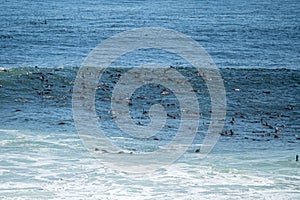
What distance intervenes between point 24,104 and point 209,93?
7.99 m

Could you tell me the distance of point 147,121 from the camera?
22750mm

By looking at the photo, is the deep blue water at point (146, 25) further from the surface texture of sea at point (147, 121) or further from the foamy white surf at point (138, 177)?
the foamy white surf at point (138, 177)

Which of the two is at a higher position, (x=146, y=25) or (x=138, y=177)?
(x=146, y=25)

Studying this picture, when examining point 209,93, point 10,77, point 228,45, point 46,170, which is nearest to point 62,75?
point 10,77

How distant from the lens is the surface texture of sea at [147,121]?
51.6 ft

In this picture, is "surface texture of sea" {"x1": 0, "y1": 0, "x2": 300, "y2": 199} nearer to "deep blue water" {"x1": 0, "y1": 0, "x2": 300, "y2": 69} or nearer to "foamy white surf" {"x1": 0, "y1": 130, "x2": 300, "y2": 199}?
"foamy white surf" {"x1": 0, "y1": 130, "x2": 300, "y2": 199}

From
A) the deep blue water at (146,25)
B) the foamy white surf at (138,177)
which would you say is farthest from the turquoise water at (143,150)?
the deep blue water at (146,25)

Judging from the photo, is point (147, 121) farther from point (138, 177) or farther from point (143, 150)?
point (138, 177)

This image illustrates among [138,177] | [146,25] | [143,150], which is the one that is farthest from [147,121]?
[146,25]

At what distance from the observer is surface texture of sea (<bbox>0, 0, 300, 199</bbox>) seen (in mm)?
15719

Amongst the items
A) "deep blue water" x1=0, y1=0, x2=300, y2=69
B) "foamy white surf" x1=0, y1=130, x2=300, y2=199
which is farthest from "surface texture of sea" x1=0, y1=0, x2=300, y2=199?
"deep blue water" x1=0, y1=0, x2=300, y2=69

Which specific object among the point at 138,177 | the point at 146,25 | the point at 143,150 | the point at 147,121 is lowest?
the point at 138,177

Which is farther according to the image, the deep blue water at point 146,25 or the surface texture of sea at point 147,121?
the deep blue water at point 146,25

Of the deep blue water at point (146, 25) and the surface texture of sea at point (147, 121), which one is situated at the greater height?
the deep blue water at point (146, 25)
